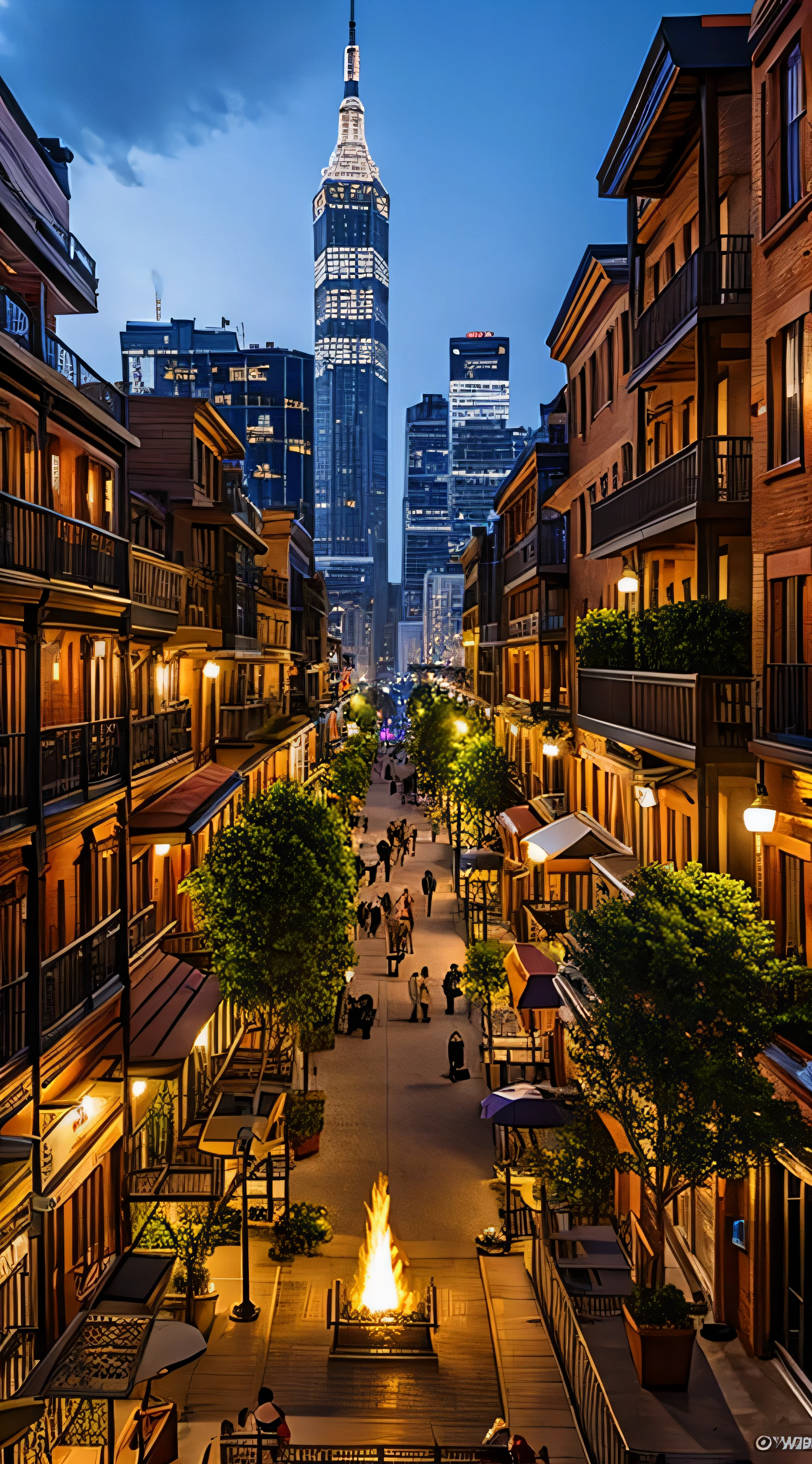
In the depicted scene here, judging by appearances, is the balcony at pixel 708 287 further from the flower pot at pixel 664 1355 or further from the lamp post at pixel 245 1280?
the lamp post at pixel 245 1280

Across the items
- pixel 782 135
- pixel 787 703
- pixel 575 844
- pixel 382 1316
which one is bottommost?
pixel 382 1316

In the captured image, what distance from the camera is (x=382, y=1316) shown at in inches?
642

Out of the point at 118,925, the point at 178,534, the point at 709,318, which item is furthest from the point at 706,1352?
the point at 178,534

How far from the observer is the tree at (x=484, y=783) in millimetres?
42719

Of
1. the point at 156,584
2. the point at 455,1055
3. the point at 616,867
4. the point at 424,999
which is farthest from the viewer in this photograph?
the point at 424,999

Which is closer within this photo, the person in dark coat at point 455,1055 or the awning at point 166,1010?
the awning at point 166,1010

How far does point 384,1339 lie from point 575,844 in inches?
435

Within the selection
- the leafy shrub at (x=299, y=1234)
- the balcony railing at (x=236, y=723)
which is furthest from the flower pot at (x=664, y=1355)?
the balcony railing at (x=236, y=723)

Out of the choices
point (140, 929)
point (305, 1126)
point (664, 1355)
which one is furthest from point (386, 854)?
point (664, 1355)

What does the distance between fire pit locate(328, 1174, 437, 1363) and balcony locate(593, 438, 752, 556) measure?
11856 mm

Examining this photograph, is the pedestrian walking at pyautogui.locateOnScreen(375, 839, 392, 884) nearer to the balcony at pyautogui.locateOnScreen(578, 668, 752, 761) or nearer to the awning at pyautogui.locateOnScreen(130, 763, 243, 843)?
the awning at pyautogui.locateOnScreen(130, 763, 243, 843)

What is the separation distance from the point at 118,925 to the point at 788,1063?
10.3 meters

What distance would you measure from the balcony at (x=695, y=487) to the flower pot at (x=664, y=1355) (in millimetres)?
10501

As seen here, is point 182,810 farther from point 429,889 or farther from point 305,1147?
point 429,889
